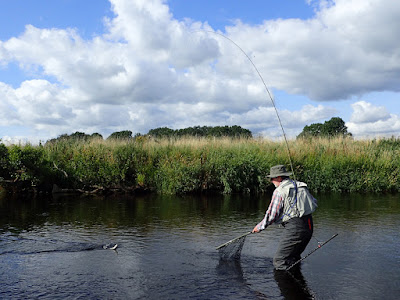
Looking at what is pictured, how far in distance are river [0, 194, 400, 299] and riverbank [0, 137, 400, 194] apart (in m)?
4.68

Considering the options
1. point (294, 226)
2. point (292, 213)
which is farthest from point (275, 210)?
point (294, 226)

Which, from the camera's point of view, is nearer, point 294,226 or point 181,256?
point 294,226

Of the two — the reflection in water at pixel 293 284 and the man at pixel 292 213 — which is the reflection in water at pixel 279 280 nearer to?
the reflection in water at pixel 293 284

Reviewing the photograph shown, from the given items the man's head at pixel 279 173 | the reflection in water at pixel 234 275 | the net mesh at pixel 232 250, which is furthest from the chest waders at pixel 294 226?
the net mesh at pixel 232 250

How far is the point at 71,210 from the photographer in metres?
14.1

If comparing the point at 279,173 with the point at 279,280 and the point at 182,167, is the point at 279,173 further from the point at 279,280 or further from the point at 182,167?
the point at 182,167

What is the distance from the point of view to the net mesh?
7.54 meters

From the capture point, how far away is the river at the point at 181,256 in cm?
609

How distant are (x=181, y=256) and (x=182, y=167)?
10.5 m

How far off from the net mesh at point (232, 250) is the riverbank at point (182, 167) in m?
10.7

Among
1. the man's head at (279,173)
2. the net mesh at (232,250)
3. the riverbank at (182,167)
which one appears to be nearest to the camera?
the man's head at (279,173)

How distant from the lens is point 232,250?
7.60 m

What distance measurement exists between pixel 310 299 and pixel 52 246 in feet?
18.8

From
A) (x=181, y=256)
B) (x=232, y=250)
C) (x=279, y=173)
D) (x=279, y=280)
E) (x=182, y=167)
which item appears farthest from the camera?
(x=182, y=167)
